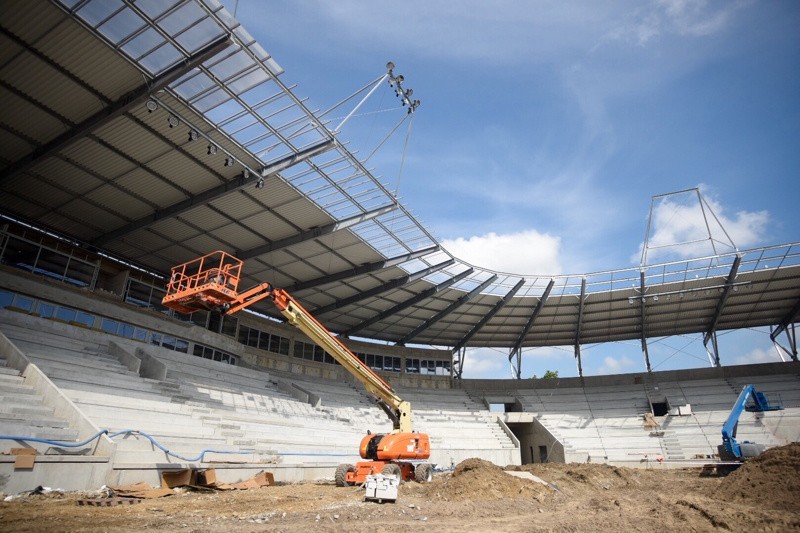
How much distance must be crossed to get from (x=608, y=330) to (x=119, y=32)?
39.1 metres

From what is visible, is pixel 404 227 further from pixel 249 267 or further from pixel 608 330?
pixel 608 330

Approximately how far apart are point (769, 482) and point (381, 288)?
72.8ft

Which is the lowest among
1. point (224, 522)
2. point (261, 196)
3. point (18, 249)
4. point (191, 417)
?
point (224, 522)

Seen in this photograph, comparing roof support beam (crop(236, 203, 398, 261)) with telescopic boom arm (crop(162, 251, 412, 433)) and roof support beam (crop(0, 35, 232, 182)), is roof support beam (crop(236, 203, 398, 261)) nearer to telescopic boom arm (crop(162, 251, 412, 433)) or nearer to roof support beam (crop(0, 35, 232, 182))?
telescopic boom arm (crop(162, 251, 412, 433))

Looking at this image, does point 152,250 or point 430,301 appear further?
point 430,301

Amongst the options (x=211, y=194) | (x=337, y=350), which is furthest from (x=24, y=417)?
(x=211, y=194)

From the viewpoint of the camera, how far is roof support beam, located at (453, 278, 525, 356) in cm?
3334

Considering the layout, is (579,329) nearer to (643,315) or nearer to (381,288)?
(643,315)

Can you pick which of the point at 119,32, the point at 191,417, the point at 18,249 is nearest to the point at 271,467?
the point at 191,417

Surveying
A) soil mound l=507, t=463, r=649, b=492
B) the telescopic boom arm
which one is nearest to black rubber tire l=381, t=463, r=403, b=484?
the telescopic boom arm

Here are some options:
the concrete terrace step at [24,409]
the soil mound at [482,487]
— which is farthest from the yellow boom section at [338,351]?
the concrete terrace step at [24,409]

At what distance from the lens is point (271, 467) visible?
55.1 feet

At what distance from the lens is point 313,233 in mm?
24594

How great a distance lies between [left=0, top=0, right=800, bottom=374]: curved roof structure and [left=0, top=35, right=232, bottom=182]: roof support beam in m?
0.07
